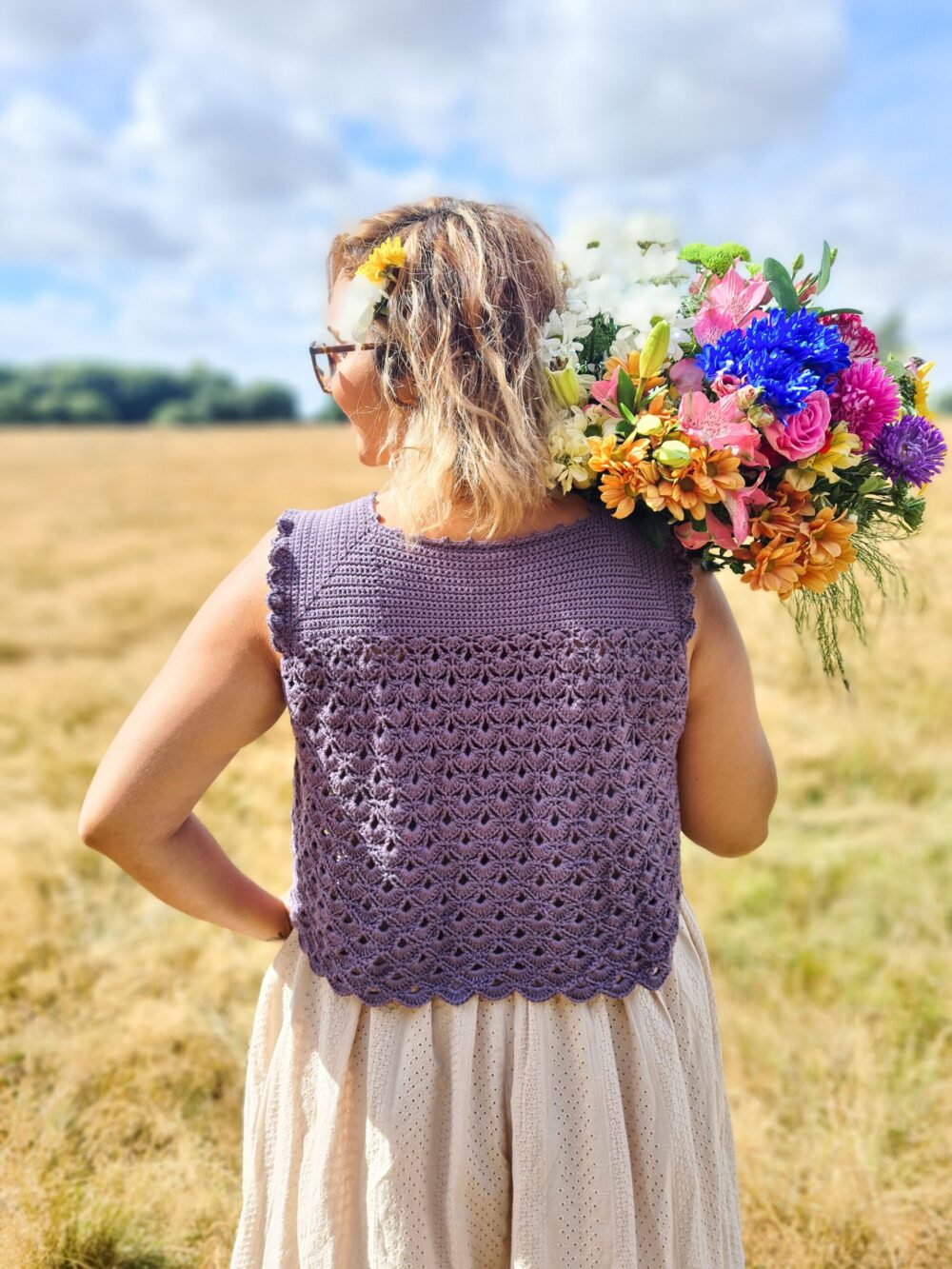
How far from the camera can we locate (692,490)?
129 cm

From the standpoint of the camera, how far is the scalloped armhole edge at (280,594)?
1244 millimetres

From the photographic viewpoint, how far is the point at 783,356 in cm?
126

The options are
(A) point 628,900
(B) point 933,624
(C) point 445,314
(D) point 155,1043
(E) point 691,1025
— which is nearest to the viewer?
(C) point 445,314

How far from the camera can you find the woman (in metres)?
1.26

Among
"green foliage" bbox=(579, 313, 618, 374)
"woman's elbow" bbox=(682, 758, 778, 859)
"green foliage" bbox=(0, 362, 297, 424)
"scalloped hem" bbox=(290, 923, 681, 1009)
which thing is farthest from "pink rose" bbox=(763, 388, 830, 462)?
"green foliage" bbox=(0, 362, 297, 424)

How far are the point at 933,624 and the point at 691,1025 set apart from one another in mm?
4844

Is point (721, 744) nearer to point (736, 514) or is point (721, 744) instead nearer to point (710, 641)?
point (710, 641)

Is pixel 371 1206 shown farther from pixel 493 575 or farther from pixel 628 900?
pixel 493 575

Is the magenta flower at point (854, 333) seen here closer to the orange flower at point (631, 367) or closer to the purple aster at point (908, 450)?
the purple aster at point (908, 450)

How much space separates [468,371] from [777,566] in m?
0.48

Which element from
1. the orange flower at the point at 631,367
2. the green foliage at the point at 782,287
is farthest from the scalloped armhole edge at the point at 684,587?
the green foliage at the point at 782,287

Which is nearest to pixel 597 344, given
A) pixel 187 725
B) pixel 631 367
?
pixel 631 367

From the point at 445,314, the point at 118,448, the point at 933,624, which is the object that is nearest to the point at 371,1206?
the point at 445,314

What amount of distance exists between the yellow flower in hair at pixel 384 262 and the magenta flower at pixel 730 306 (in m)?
0.42
